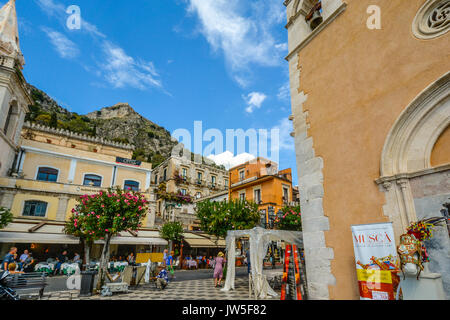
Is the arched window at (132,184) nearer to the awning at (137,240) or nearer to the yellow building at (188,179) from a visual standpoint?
the awning at (137,240)

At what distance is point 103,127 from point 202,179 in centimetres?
5846

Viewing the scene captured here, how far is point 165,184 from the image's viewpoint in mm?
38000

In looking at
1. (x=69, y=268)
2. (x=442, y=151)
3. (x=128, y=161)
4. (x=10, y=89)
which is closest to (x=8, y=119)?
(x=10, y=89)

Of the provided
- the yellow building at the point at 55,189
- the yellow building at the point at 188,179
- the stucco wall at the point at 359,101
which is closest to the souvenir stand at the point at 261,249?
the stucco wall at the point at 359,101

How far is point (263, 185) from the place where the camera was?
27547 millimetres

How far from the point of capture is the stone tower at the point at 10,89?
704 inches

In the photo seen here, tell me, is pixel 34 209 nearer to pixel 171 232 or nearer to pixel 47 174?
pixel 47 174

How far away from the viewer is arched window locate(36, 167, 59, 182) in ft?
68.5

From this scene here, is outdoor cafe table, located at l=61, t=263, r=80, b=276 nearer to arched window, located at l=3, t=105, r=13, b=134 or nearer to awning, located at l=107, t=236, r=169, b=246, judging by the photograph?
awning, located at l=107, t=236, r=169, b=246

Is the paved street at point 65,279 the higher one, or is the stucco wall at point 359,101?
the stucco wall at point 359,101

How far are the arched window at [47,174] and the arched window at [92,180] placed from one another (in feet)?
7.30

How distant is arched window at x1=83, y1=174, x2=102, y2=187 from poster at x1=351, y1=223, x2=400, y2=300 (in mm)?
22710

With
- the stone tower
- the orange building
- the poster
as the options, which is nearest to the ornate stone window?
the poster
